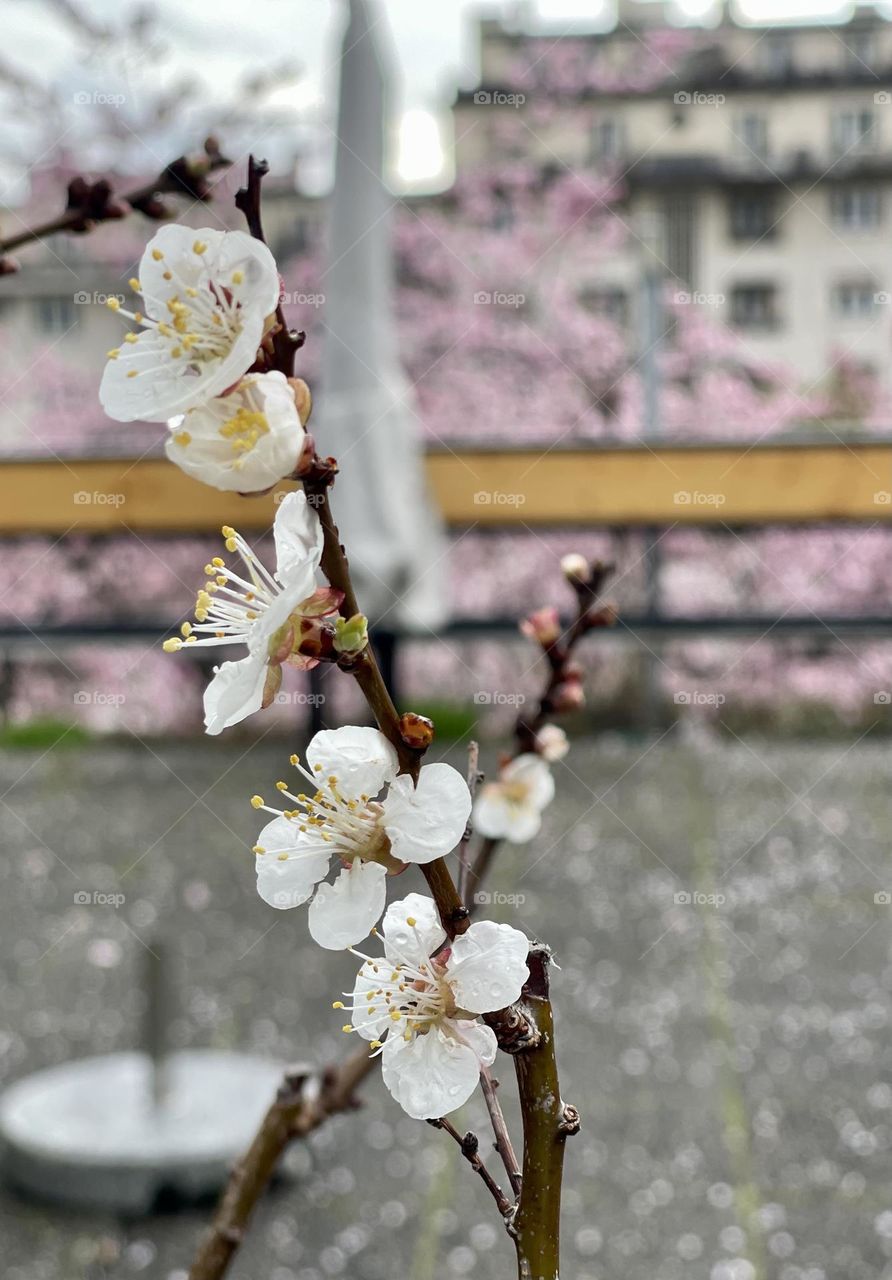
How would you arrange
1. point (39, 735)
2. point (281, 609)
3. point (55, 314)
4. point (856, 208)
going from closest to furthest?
point (281, 609), point (39, 735), point (55, 314), point (856, 208)

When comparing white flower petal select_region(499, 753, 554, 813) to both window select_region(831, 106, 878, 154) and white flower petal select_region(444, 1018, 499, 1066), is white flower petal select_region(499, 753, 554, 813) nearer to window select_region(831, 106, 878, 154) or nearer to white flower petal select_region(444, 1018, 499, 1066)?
white flower petal select_region(444, 1018, 499, 1066)

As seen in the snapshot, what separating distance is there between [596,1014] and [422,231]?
195 inches

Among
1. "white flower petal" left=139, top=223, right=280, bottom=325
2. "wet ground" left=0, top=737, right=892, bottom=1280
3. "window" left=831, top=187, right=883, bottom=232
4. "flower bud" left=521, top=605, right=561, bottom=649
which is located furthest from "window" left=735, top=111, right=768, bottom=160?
"white flower petal" left=139, top=223, right=280, bottom=325

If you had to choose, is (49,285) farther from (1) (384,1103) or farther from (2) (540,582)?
(1) (384,1103)

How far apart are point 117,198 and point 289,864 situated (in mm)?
437

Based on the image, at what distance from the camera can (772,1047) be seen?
2.29 metres

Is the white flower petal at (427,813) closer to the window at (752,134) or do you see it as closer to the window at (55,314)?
the window at (55,314)

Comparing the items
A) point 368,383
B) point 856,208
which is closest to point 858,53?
point 856,208

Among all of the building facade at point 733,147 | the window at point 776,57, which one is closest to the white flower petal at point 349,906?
the building facade at point 733,147

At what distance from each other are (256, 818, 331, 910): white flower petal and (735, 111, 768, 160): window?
6.63 metres

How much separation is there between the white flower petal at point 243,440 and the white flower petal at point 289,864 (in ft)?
0.31

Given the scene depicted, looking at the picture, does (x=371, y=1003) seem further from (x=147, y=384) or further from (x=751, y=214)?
(x=751, y=214)

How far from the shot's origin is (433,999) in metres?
0.35

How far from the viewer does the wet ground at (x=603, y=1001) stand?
178 cm
